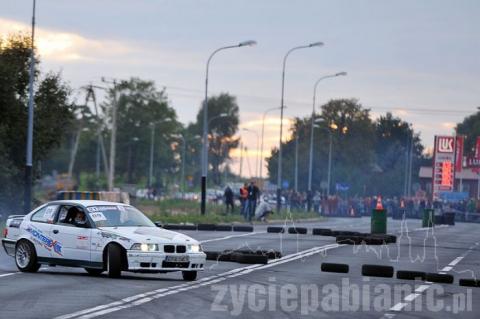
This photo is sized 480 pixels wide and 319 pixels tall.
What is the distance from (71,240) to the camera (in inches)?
810

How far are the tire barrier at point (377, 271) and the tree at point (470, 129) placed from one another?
143549 millimetres

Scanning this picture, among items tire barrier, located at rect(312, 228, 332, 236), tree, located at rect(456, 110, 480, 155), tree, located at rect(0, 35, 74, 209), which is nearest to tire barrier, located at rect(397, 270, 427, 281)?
tire barrier, located at rect(312, 228, 332, 236)

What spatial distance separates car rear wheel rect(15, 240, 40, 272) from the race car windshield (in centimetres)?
125

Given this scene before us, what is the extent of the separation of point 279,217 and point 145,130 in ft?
313

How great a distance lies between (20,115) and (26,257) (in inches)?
1214

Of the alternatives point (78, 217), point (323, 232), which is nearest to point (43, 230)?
point (78, 217)

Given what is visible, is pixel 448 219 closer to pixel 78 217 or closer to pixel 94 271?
pixel 94 271

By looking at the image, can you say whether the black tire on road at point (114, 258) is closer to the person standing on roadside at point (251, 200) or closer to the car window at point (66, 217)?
the car window at point (66, 217)

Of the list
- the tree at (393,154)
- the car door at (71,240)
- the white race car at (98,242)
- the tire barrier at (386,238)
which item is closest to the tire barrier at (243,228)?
the tire barrier at (386,238)

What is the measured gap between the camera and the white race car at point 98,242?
19.5m

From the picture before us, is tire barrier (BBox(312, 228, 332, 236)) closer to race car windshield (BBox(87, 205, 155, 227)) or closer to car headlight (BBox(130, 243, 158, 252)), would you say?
race car windshield (BBox(87, 205, 155, 227))

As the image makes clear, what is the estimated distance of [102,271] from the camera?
20.8m

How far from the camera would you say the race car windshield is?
20481mm

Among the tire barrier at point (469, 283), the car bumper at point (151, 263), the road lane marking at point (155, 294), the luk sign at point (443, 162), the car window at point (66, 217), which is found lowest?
the road lane marking at point (155, 294)
